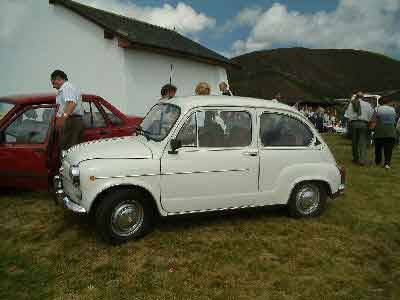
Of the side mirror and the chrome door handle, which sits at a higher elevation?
the side mirror

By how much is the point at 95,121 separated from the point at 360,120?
7.20 meters

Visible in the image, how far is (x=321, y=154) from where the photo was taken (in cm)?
556

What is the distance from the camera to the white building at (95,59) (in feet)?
41.3

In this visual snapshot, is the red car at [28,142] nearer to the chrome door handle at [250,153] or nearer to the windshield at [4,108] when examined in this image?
the windshield at [4,108]

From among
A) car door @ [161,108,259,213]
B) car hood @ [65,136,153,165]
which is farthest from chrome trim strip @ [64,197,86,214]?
car door @ [161,108,259,213]

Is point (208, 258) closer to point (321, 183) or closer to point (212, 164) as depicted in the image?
point (212, 164)

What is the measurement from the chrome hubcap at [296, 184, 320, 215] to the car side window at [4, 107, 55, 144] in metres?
4.14

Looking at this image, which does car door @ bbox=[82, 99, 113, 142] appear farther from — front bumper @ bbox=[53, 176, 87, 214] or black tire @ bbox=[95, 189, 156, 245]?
black tire @ bbox=[95, 189, 156, 245]

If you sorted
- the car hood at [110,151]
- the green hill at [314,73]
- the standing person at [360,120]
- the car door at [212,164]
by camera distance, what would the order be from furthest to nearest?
the green hill at [314,73]
the standing person at [360,120]
the car door at [212,164]
the car hood at [110,151]

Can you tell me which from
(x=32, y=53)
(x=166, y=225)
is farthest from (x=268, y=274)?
(x=32, y=53)

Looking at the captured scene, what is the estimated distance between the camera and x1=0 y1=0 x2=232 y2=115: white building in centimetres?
1259

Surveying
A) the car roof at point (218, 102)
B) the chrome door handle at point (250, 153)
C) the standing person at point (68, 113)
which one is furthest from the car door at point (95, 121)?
the chrome door handle at point (250, 153)

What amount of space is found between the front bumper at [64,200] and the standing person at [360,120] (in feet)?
26.9

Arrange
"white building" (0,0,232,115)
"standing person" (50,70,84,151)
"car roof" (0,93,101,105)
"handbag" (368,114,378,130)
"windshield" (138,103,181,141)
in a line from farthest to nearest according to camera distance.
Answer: "white building" (0,0,232,115) → "handbag" (368,114,378,130) → "car roof" (0,93,101,105) → "standing person" (50,70,84,151) → "windshield" (138,103,181,141)
